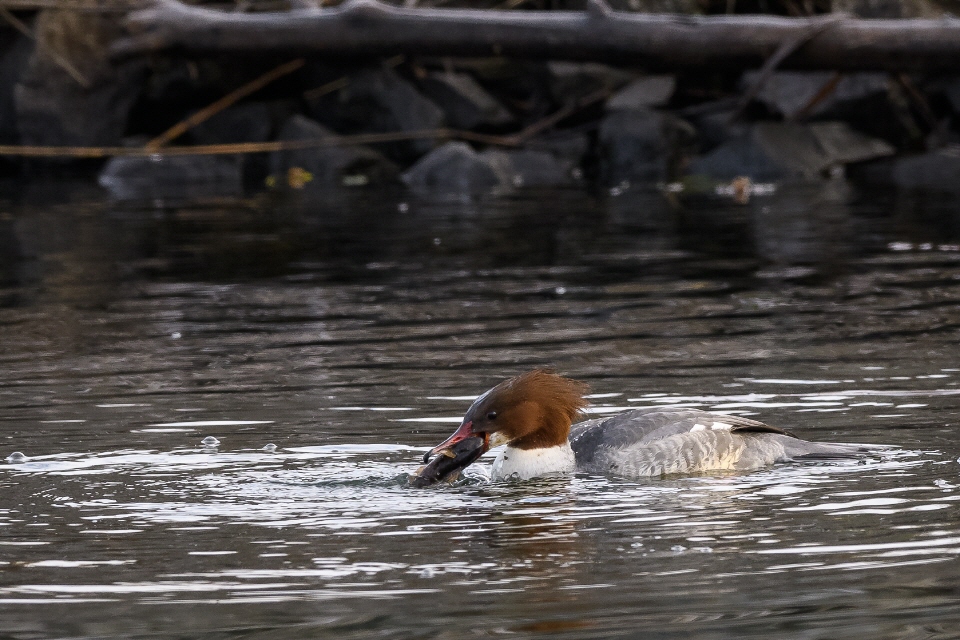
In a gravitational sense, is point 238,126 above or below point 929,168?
above

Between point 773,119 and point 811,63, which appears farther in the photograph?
point 773,119

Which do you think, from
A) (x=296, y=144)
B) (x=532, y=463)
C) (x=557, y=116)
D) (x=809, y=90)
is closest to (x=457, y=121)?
(x=557, y=116)

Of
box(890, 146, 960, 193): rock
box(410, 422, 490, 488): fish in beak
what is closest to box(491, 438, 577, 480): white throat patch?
box(410, 422, 490, 488): fish in beak

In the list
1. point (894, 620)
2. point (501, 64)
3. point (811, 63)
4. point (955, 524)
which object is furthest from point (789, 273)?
point (501, 64)

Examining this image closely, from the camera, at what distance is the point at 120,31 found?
23562 mm

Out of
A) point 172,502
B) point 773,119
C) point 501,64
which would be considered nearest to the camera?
point 172,502

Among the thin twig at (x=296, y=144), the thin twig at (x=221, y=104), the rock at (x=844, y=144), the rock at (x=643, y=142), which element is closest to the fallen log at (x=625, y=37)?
the thin twig at (x=296, y=144)

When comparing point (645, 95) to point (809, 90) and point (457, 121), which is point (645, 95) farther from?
point (457, 121)

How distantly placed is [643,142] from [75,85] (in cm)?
790

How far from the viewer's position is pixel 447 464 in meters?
7.32

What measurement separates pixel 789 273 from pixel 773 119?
951 cm

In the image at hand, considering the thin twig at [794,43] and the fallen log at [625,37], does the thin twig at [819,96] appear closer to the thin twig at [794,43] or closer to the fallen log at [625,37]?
the fallen log at [625,37]

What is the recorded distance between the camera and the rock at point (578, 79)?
78.4ft

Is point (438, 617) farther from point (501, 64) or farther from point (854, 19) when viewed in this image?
point (501, 64)
